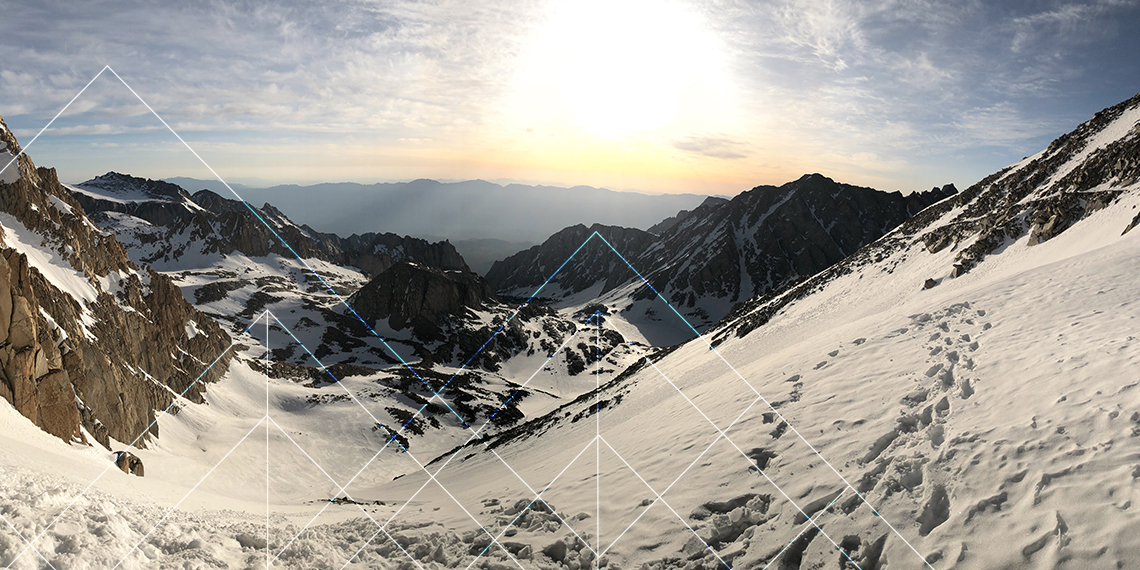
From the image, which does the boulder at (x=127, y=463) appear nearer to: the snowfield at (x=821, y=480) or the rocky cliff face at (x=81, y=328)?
the snowfield at (x=821, y=480)

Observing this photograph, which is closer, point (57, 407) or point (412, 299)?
point (57, 407)

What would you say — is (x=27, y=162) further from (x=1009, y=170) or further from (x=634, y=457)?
(x=1009, y=170)

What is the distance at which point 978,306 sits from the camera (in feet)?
58.5

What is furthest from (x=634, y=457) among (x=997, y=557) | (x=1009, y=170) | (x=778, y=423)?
(x=1009, y=170)

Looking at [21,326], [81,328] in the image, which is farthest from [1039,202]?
[81,328]

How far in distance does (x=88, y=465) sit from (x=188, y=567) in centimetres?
1034

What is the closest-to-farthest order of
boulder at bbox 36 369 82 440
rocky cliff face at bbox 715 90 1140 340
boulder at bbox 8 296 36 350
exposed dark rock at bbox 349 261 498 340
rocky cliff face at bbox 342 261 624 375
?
boulder at bbox 8 296 36 350
boulder at bbox 36 369 82 440
rocky cliff face at bbox 715 90 1140 340
rocky cliff face at bbox 342 261 624 375
exposed dark rock at bbox 349 261 498 340

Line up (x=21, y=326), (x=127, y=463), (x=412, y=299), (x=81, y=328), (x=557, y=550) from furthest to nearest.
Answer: (x=412, y=299)
(x=81, y=328)
(x=127, y=463)
(x=21, y=326)
(x=557, y=550)

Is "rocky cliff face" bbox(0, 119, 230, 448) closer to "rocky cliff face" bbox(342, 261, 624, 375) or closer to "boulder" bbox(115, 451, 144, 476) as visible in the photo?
"boulder" bbox(115, 451, 144, 476)

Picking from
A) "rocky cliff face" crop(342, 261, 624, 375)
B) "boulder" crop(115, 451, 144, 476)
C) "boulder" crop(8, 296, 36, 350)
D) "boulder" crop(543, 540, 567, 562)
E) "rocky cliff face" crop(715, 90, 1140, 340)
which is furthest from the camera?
"rocky cliff face" crop(342, 261, 624, 375)

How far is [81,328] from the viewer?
30359 mm

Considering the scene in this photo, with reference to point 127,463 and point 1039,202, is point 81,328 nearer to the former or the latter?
point 127,463

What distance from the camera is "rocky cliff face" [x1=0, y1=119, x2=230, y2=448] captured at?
20.2 meters

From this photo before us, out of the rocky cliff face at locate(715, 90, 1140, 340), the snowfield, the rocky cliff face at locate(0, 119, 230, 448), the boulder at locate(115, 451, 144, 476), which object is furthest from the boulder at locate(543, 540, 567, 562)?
the rocky cliff face at locate(715, 90, 1140, 340)
